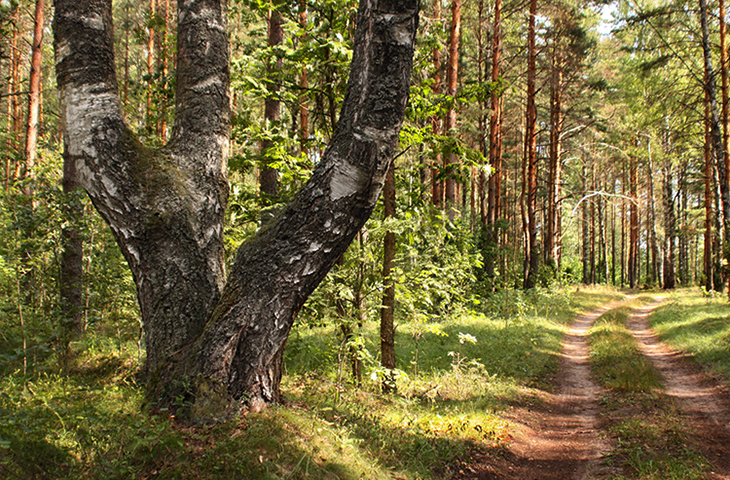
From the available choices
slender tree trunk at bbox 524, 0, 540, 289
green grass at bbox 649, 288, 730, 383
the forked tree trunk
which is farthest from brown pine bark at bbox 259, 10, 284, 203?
slender tree trunk at bbox 524, 0, 540, 289

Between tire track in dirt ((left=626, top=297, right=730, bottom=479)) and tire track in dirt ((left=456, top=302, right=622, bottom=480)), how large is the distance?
0.99 meters

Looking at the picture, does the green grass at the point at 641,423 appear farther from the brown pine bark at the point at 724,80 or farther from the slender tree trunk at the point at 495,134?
the brown pine bark at the point at 724,80

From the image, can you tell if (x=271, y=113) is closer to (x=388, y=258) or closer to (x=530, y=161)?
(x=388, y=258)

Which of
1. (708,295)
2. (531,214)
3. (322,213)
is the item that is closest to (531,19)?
(531,214)

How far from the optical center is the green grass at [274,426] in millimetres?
2574

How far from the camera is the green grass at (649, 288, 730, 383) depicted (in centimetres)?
830

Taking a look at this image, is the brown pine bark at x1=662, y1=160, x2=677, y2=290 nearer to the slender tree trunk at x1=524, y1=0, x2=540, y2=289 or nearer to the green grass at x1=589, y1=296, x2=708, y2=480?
the slender tree trunk at x1=524, y1=0, x2=540, y2=289

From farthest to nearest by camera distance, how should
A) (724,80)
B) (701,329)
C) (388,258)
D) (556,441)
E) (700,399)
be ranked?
(724,80)
(701,329)
(700,399)
(388,258)
(556,441)

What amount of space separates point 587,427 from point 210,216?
5.21 m

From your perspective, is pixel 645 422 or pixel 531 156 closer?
pixel 645 422

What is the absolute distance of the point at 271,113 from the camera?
9102 mm

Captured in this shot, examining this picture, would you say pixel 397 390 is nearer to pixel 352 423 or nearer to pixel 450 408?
pixel 450 408

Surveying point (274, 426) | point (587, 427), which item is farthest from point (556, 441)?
point (274, 426)

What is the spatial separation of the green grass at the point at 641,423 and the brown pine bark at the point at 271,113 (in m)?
4.79
